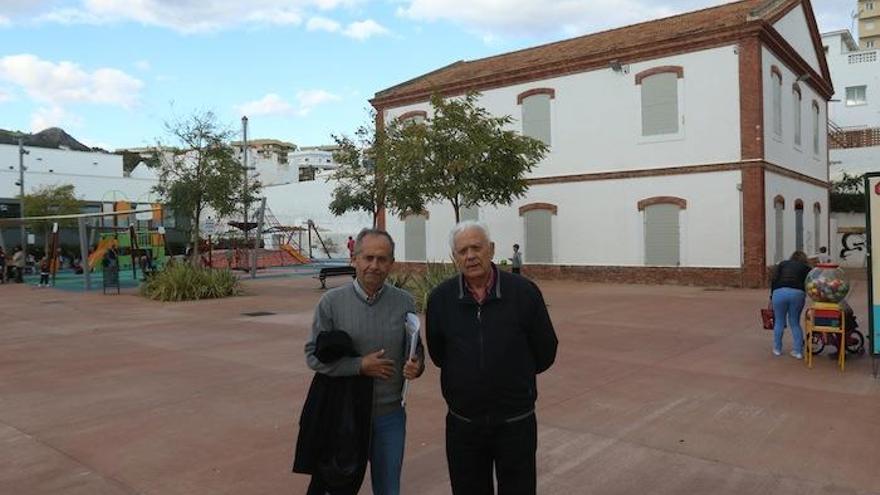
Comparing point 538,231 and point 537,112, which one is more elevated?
point 537,112

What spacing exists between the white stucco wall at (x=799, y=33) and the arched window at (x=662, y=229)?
6.51 m

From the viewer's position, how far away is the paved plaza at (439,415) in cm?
468

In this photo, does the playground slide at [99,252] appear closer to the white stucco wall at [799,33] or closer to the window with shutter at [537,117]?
the window with shutter at [537,117]

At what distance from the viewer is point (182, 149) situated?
2042cm

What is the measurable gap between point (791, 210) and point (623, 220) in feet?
19.6

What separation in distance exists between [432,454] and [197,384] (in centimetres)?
356

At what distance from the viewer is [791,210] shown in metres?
23.3

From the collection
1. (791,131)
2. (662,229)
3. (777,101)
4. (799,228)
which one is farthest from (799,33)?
(662,229)

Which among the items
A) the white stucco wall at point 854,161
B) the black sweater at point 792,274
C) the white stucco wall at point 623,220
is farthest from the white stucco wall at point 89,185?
the black sweater at point 792,274

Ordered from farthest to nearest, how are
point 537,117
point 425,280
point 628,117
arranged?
point 537,117
point 628,117
point 425,280

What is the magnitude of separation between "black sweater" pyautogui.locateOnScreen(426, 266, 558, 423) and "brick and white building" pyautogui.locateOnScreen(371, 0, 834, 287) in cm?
1907

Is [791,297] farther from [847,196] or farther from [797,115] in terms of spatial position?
[847,196]

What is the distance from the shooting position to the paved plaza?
184 inches

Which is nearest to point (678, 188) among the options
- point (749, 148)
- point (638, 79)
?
point (749, 148)
